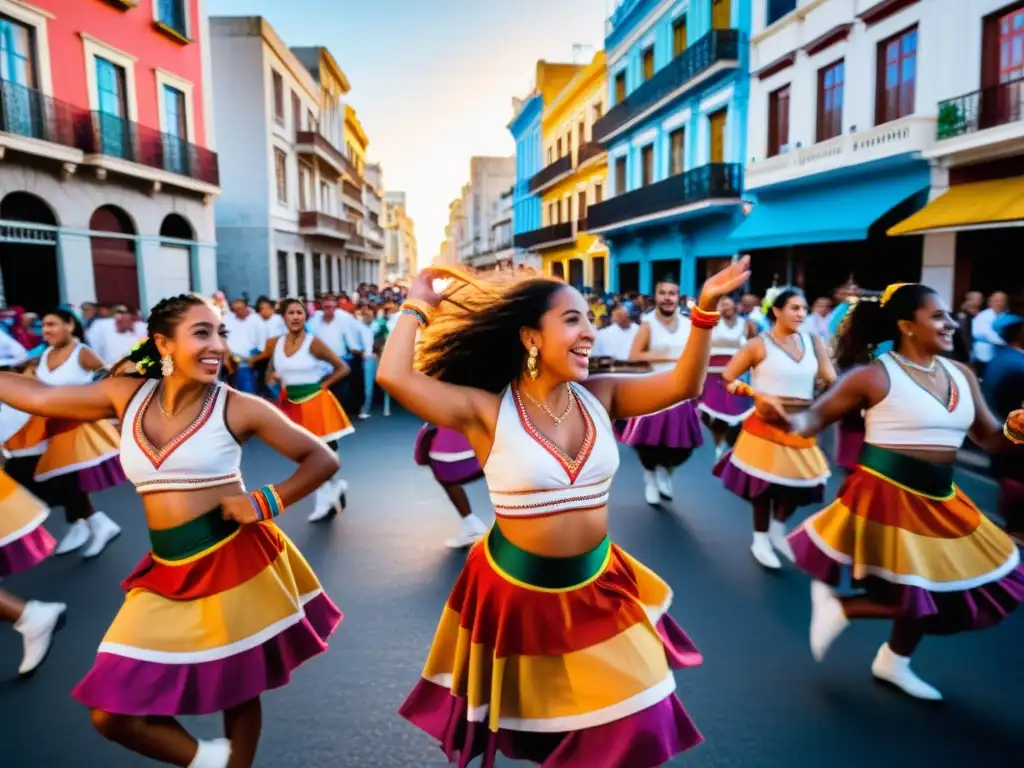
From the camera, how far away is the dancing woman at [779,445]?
16.8 ft

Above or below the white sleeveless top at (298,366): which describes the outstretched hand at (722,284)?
above

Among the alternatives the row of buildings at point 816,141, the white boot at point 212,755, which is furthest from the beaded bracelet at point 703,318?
the row of buildings at point 816,141

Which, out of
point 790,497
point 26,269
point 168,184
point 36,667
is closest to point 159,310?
point 36,667

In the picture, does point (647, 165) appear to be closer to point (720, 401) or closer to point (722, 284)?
point (720, 401)

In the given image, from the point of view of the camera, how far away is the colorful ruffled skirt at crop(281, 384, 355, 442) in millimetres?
6605

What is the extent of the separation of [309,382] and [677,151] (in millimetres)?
19252

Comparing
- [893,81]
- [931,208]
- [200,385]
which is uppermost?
[893,81]

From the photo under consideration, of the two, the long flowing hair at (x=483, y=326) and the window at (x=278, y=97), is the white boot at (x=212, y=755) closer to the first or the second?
the long flowing hair at (x=483, y=326)

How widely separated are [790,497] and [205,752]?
13.1 ft

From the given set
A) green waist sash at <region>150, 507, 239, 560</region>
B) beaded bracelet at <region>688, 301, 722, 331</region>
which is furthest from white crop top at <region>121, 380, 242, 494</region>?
beaded bracelet at <region>688, 301, 722, 331</region>

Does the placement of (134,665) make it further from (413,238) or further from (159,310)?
(413,238)

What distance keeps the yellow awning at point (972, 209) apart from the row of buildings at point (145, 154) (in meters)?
16.8

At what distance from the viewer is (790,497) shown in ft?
17.0

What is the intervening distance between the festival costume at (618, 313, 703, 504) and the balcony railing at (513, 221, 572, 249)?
28.4 m
